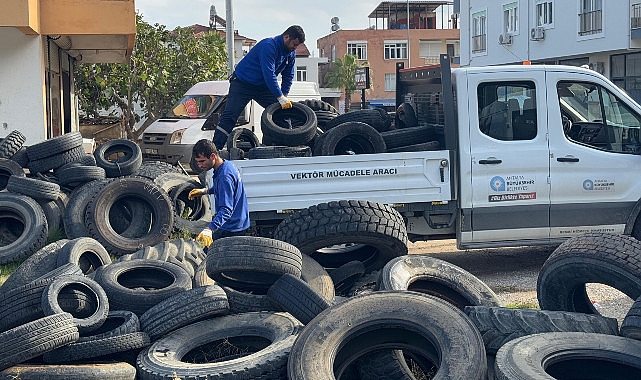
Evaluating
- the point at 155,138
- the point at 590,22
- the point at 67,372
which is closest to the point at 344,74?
the point at 590,22

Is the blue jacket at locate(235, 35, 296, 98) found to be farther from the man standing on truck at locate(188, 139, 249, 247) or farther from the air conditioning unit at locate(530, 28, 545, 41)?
the air conditioning unit at locate(530, 28, 545, 41)

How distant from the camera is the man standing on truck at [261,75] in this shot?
998 cm

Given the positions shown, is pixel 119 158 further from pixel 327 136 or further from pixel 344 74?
pixel 344 74

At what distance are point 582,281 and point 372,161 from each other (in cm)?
283

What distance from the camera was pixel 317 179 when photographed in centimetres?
838

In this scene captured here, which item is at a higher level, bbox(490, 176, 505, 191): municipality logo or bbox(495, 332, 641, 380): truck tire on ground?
bbox(490, 176, 505, 191): municipality logo

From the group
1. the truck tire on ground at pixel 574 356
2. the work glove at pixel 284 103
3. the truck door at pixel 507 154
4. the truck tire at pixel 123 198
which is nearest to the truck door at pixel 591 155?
the truck door at pixel 507 154

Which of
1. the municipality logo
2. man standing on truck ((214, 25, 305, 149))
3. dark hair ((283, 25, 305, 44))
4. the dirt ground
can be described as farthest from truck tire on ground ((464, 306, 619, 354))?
dark hair ((283, 25, 305, 44))

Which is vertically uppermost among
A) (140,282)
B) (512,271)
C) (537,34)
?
(537,34)

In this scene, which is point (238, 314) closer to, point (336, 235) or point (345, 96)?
point (336, 235)

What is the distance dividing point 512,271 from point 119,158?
19.9 ft

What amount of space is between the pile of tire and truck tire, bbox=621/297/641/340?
13.0ft

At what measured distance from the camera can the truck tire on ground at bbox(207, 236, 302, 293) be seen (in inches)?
235

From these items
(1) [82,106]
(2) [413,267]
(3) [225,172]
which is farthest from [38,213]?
(1) [82,106]
